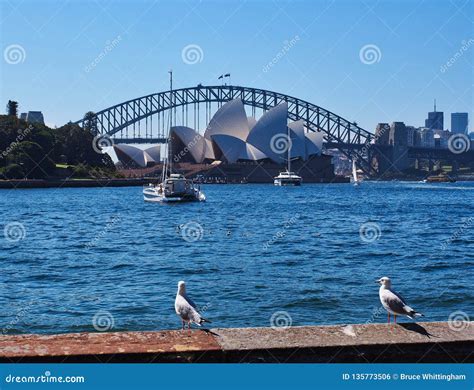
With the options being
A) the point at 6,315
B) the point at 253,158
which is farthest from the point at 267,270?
the point at 253,158

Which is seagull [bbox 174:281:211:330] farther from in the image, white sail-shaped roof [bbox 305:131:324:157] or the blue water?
white sail-shaped roof [bbox 305:131:324:157]

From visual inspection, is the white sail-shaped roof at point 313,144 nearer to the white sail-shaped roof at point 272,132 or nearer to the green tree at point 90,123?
the white sail-shaped roof at point 272,132

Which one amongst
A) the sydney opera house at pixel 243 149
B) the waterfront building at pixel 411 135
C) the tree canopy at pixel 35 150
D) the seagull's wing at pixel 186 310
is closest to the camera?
the seagull's wing at pixel 186 310

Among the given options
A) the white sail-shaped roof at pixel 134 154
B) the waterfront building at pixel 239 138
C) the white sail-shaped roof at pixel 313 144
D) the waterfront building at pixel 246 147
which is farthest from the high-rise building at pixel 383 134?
the white sail-shaped roof at pixel 134 154

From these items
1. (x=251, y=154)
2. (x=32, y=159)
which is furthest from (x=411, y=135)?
(x=32, y=159)

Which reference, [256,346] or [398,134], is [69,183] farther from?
[398,134]

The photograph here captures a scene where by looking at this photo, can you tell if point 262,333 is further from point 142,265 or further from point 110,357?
point 142,265
